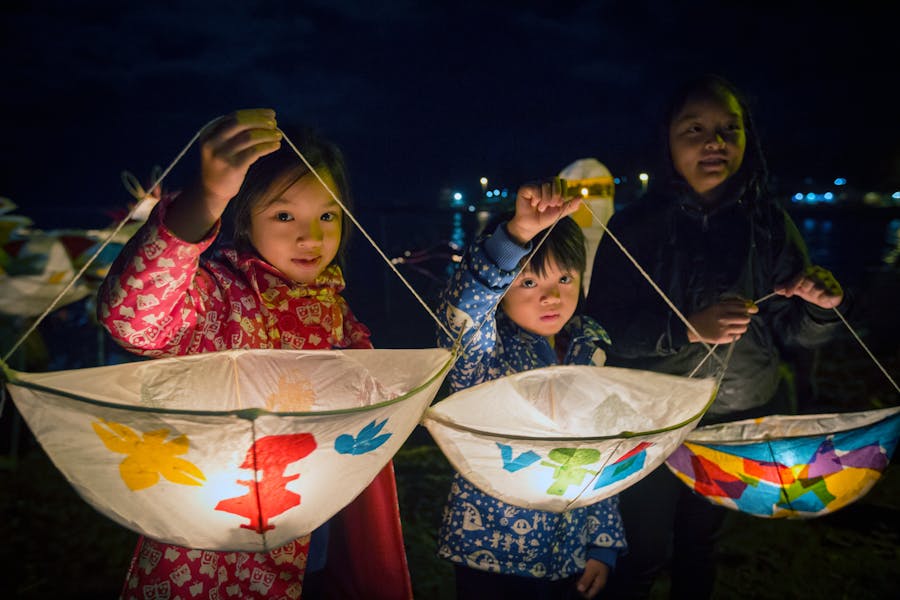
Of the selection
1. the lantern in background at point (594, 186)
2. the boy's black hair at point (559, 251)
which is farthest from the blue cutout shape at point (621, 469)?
the lantern in background at point (594, 186)

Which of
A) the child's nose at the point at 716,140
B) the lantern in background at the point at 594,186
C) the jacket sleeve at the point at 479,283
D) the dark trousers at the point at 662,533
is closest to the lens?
the jacket sleeve at the point at 479,283

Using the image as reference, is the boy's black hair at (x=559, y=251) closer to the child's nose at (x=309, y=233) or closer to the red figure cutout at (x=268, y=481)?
the child's nose at (x=309, y=233)

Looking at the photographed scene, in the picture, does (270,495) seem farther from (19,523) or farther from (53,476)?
(53,476)

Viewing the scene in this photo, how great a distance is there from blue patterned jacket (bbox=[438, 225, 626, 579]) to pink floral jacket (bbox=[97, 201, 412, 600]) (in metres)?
0.22

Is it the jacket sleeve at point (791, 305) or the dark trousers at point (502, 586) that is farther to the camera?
the jacket sleeve at point (791, 305)

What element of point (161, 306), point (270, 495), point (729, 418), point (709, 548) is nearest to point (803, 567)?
point (709, 548)

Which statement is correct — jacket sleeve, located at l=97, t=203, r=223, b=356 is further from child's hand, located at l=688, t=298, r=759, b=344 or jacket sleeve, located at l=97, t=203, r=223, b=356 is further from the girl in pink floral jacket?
child's hand, located at l=688, t=298, r=759, b=344

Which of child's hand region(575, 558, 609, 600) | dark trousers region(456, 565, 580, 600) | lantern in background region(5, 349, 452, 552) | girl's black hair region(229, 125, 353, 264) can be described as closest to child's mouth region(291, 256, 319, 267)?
girl's black hair region(229, 125, 353, 264)

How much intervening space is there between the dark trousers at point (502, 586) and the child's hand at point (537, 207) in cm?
100

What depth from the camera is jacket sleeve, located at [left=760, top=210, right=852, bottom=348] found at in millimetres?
1759

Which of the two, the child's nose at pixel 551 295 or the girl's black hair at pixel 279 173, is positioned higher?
the girl's black hair at pixel 279 173

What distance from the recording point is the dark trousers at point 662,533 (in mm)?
1918

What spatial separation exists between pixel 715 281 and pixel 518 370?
77cm

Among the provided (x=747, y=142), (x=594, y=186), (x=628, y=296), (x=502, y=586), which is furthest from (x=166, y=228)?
(x=594, y=186)
